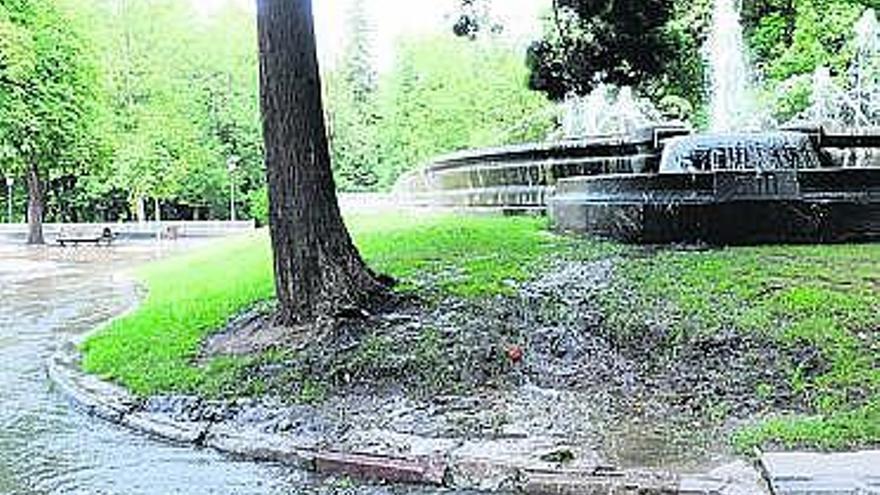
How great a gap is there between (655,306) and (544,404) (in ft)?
6.09

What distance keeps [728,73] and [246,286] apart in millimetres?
15789

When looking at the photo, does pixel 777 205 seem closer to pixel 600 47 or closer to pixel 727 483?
pixel 600 47

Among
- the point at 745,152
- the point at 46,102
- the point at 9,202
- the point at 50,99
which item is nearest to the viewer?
the point at 745,152

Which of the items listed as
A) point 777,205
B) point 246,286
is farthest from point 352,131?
point 777,205

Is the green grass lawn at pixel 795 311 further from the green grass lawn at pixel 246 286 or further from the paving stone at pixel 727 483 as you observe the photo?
the green grass lawn at pixel 246 286

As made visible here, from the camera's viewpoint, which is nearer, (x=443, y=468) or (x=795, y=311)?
(x=443, y=468)

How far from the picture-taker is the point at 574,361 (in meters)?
9.00

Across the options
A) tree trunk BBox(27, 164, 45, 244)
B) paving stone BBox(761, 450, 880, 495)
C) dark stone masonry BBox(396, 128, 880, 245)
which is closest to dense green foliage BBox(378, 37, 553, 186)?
tree trunk BBox(27, 164, 45, 244)

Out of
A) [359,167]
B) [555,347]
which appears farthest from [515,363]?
[359,167]

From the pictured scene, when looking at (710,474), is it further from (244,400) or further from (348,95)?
(348,95)

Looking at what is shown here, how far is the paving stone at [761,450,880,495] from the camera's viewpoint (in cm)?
605

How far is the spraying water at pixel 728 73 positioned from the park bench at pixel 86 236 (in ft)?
75.3

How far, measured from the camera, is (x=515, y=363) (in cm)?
899

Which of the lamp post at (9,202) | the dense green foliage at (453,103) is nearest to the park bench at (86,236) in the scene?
the lamp post at (9,202)
